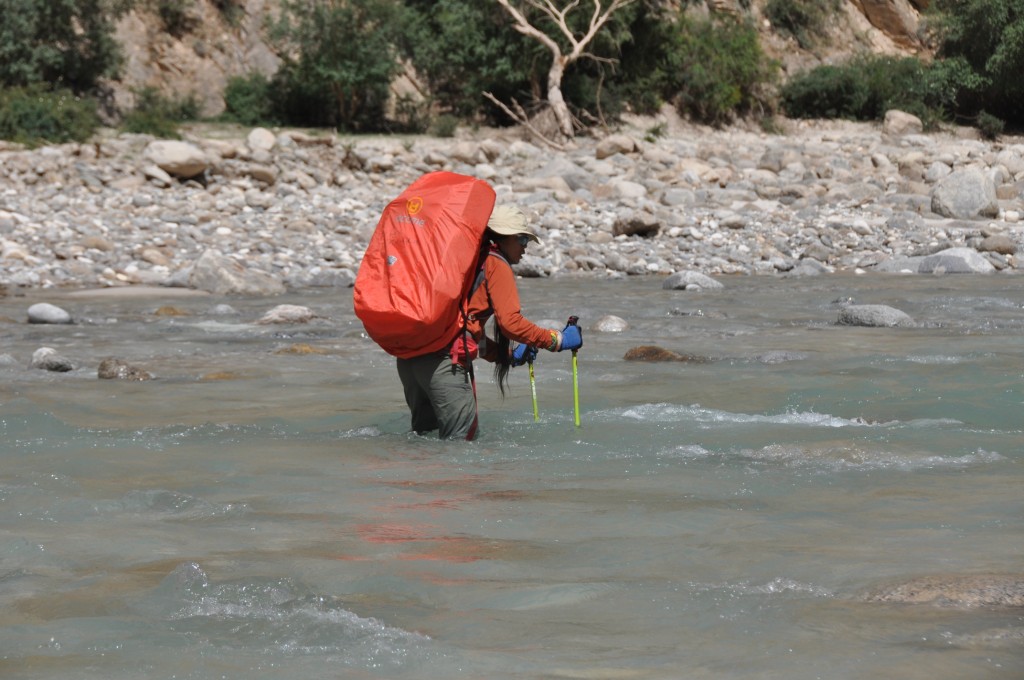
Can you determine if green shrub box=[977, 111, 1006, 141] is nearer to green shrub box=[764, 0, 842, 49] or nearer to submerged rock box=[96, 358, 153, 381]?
green shrub box=[764, 0, 842, 49]

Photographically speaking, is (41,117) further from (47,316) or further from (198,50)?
(47,316)

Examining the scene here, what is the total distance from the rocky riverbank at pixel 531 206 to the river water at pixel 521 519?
6747 millimetres

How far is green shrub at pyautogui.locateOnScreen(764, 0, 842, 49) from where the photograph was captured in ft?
114

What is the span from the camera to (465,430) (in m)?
5.97

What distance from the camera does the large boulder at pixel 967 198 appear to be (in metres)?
19.2

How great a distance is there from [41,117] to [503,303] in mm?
18251

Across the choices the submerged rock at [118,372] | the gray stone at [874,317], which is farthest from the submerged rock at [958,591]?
the gray stone at [874,317]

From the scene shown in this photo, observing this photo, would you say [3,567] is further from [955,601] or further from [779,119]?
[779,119]

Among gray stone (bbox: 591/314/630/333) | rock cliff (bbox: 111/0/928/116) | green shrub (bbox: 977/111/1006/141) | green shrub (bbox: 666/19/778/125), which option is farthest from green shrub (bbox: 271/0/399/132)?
gray stone (bbox: 591/314/630/333)

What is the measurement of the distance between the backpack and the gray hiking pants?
0.13 m

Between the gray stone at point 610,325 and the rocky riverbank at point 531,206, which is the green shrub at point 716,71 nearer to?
the rocky riverbank at point 531,206

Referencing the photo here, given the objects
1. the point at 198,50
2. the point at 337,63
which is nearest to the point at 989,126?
the point at 337,63

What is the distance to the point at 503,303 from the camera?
5688 mm

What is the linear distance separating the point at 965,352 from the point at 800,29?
27994mm
